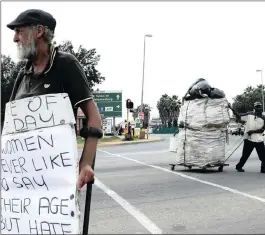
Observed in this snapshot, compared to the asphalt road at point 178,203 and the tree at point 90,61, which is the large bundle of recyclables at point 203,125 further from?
the tree at point 90,61

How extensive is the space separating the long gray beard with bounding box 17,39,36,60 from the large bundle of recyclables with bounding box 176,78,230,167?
8.14m

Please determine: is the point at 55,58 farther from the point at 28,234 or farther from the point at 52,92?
the point at 28,234

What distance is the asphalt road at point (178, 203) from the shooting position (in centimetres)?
528

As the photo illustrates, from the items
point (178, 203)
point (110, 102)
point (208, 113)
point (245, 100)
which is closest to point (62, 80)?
point (178, 203)

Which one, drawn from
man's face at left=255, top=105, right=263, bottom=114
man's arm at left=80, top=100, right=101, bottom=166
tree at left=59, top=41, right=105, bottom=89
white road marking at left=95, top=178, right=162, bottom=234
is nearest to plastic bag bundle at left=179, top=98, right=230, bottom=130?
man's face at left=255, top=105, right=263, bottom=114

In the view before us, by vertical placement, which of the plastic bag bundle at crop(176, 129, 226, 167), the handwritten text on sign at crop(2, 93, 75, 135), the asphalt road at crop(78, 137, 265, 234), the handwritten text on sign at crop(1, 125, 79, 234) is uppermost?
the handwritten text on sign at crop(2, 93, 75, 135)

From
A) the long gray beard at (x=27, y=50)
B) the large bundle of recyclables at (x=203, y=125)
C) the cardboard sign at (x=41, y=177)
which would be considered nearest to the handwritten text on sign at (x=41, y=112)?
the cardboard sign at (x=41, y=177)

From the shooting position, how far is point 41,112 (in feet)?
8.20

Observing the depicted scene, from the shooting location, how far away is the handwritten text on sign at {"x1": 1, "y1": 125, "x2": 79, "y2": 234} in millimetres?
2395

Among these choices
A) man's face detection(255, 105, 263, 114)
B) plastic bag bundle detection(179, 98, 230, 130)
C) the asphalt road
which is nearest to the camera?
the asphalt road

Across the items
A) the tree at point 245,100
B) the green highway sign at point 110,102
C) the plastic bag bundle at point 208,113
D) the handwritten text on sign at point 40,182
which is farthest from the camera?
the tree at point 245,100

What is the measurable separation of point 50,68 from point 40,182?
0.67 metres

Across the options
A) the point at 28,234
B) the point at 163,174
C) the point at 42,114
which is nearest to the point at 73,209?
the point at 28,234

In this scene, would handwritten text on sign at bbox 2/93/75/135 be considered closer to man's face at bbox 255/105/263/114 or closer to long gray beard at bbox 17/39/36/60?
long gray beard at bbox 17/39/36/60
